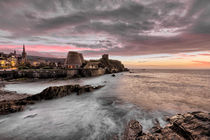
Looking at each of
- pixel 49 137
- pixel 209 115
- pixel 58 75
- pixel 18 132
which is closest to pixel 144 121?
pixel 209 115

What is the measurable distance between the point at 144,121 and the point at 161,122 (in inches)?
45.4

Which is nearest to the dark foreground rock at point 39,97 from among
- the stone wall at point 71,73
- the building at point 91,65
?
the stone wall at point 71,73

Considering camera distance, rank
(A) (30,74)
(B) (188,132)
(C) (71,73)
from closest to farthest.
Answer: (B) (188,132) → (A) (30,74) → (C) (71,73)

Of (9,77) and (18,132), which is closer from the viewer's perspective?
(18,132)

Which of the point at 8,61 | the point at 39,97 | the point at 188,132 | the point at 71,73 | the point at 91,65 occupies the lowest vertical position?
the point at 39,97

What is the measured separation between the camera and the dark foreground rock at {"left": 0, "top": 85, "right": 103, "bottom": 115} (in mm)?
7348

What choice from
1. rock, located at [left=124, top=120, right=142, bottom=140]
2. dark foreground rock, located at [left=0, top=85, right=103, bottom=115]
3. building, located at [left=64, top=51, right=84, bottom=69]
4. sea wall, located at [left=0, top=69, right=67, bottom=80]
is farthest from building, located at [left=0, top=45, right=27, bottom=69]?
rock, located at [left=124, top=120, right=142, bottom=140]

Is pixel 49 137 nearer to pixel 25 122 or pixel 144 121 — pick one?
pixel 25 122

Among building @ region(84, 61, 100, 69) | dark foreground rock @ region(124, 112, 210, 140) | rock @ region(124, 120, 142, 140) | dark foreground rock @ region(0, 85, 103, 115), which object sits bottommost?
dark foreground rock @ region(0, 85, 103, 115)

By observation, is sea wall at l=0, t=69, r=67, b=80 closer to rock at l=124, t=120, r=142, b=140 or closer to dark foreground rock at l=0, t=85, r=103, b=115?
dark foreground rock at l=0, t=85, r=103, b=115

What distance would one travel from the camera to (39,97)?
33.6 feet

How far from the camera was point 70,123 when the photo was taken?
6.55m

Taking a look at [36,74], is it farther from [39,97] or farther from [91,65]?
[91,65]

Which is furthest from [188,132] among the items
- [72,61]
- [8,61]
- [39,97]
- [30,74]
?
[8,61]
